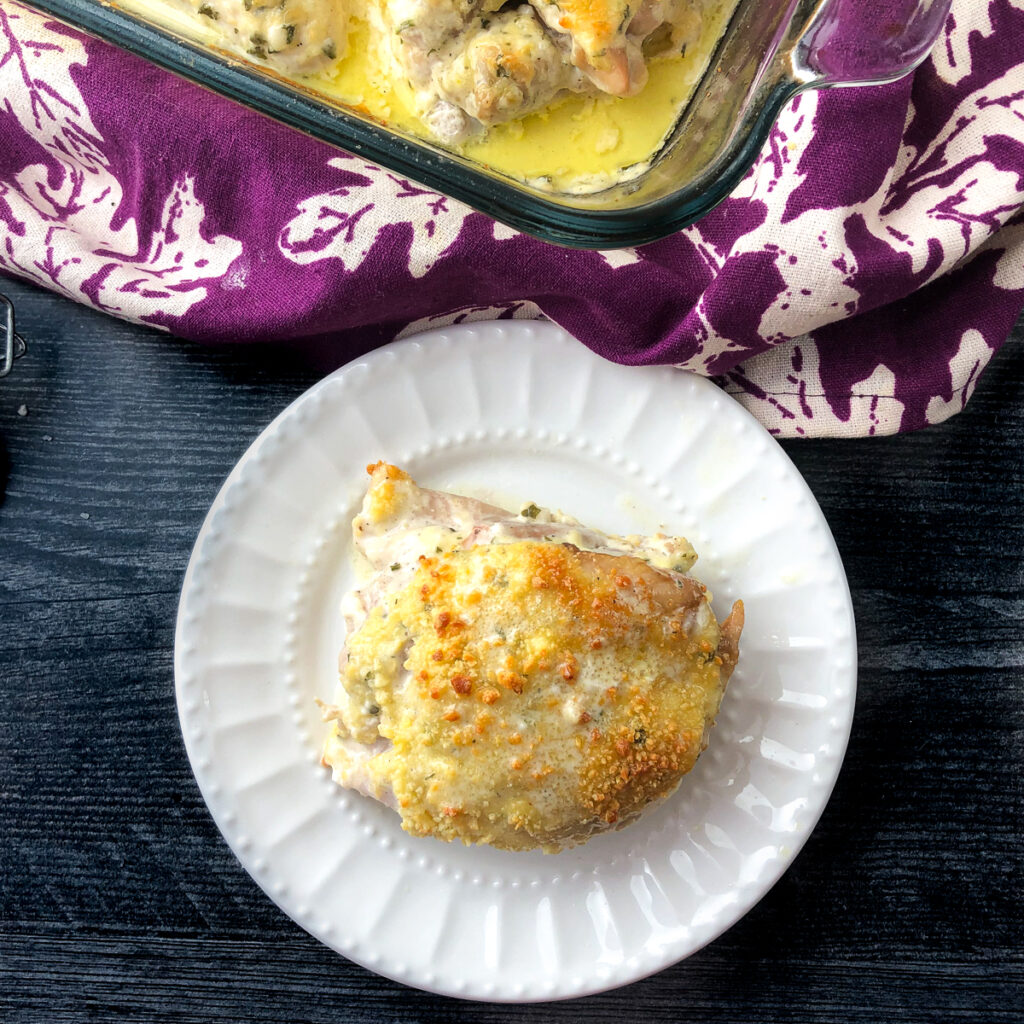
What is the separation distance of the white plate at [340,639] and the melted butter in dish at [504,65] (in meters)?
0.34

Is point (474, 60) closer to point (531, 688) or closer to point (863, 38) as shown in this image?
point (863, 38)

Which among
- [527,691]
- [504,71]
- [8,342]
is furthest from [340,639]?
[504,71]

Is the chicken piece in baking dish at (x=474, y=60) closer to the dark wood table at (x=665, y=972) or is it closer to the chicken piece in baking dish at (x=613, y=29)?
the chicken piece in baking dish at (x=613, y=29)

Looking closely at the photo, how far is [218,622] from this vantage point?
153cm

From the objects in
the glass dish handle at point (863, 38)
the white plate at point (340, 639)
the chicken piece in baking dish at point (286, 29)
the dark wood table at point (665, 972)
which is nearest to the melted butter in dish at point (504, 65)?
the chicken piece in baking dish at point (286, 29)

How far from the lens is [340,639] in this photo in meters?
1.61

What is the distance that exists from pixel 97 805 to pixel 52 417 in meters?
0.73

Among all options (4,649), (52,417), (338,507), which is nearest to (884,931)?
(338,507)

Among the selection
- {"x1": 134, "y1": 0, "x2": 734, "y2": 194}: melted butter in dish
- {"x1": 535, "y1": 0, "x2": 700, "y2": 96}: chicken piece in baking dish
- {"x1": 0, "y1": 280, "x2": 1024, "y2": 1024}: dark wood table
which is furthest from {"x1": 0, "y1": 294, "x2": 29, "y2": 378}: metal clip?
{"x1": 535, "y1": 0, "x2": 700, "y2": 96}: chicken piece in baking dish

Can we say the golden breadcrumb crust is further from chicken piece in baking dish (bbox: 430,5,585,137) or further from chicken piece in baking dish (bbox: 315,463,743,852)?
chicken piece in baking dish (bbox: 430,5,585,137)

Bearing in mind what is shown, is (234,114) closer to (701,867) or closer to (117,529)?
(117,529)

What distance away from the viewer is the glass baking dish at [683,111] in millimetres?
1253

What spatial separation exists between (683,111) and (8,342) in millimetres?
1266

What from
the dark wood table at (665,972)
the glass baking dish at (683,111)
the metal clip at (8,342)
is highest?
the glass baking dish at (683,111)
